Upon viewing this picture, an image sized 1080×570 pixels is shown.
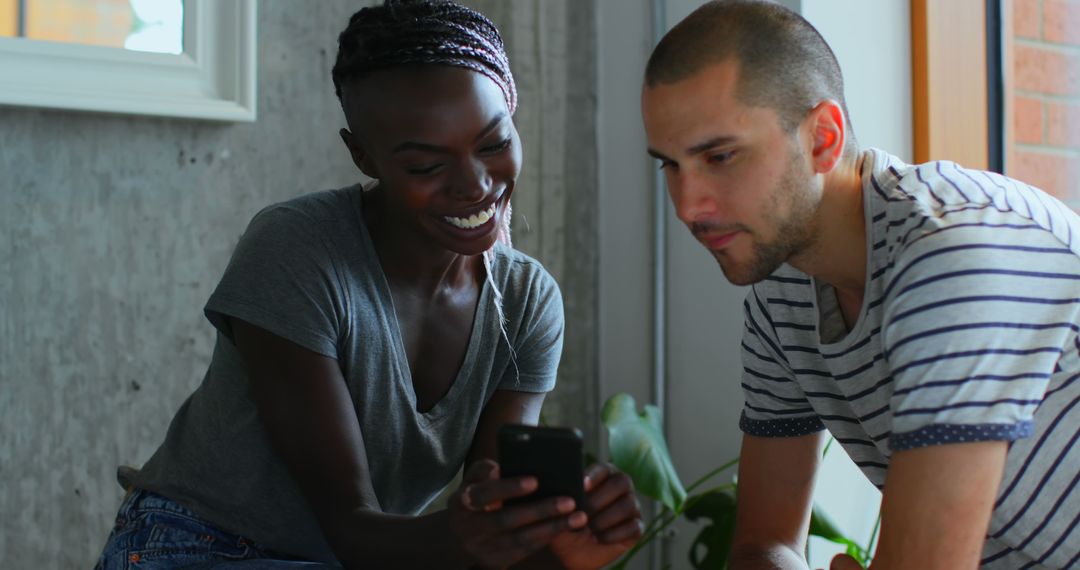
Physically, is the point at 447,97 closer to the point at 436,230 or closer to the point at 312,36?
the point at 436,230

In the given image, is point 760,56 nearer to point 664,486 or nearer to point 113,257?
point 664,486

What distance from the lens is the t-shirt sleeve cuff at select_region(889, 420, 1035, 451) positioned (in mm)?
926

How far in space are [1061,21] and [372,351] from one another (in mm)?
1532

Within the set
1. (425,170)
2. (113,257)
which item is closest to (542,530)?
(425,170)

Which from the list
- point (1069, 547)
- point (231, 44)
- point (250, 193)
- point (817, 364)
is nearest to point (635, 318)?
point (250, 193)

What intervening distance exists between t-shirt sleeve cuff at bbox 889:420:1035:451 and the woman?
403mm

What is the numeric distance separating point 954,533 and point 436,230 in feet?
2.35

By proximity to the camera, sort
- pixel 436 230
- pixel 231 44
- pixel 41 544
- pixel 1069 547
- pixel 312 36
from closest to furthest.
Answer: pixel 1069 547
pixel 436 230
pixel 41 544
pixel 231 44
pixel 312 36

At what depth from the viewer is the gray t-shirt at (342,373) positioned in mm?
1335

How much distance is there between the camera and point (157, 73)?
6.53 ft

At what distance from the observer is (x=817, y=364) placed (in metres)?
1.25

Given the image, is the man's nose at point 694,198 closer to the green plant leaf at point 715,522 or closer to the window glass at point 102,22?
the green plant leaf at point 715,522

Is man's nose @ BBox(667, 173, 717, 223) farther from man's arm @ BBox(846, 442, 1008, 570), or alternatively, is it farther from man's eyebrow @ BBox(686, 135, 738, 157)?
man's arm @ BBox(846, 442, 1008, 570)

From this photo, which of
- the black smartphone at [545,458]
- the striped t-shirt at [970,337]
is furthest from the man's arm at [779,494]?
the black smartphone at [545,458]
